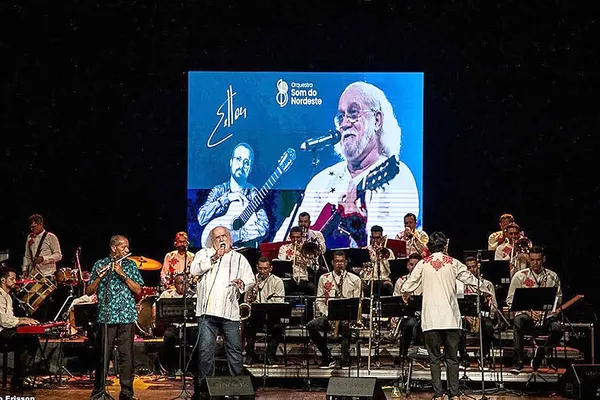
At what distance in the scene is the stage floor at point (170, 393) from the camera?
11150 mm

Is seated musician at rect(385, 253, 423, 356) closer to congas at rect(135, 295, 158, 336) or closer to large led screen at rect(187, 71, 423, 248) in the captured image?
large led screen at rect(187, 71, 423, 248)

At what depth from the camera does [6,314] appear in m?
11.5

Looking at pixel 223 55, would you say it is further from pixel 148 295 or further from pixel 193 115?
pixel 148 295

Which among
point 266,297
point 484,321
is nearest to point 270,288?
point 266,297

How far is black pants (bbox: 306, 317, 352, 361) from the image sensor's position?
40.8 ft

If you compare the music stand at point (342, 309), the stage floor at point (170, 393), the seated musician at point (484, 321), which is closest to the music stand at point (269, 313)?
the music stand at point (342, 309)

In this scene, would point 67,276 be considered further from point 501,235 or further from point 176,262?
point 501,235

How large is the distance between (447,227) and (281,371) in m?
5.09

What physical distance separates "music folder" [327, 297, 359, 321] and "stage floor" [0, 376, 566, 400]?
932mm

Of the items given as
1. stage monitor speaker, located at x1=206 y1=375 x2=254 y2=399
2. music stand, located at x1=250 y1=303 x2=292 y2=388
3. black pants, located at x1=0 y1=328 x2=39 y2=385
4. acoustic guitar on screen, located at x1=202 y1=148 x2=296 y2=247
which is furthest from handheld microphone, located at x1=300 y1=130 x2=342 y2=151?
stage monitor speaker, located at x1=206 y1=375 x2=254 y2=399

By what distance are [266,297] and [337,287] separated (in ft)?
3.11

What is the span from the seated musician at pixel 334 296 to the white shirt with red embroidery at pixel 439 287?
223 centimetres

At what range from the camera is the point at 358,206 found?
51.2 feet

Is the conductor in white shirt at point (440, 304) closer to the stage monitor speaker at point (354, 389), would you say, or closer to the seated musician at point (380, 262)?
the stage monitor speaker at point (354, 389)
